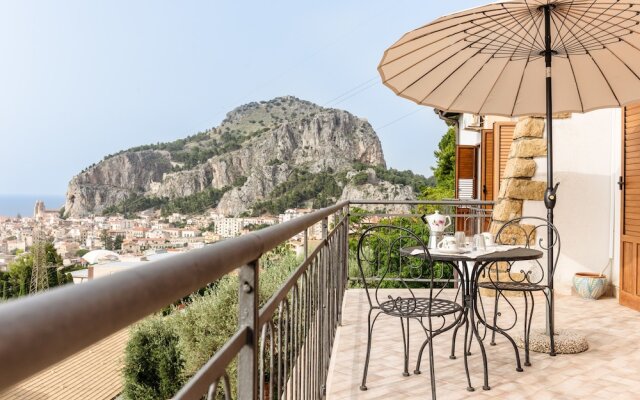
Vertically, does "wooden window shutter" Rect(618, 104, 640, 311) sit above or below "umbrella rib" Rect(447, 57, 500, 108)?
below

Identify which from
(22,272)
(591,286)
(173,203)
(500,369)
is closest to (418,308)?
(500,369)

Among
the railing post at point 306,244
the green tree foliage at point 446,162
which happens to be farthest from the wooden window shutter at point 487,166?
the green tree foliage at point 446,162

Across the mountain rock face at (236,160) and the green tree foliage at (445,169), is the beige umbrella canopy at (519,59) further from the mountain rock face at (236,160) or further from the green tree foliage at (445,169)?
the mountain rock face at (236,160)

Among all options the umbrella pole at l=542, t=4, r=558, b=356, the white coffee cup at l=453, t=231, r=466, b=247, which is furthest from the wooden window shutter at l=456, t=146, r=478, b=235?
the white coffee cup at l=453, t=231, r=466, b=247

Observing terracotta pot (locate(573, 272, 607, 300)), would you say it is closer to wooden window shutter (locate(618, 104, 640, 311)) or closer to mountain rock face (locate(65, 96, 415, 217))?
wooden window shutter (locate(618, 104, 640, 311))

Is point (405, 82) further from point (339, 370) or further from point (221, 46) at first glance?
point (221, 46)

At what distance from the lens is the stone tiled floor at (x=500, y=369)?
9.88 ft

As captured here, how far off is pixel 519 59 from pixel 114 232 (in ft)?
135

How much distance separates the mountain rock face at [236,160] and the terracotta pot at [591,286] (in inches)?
1684

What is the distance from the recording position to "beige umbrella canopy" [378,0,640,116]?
3.41m

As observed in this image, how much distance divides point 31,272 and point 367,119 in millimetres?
46605

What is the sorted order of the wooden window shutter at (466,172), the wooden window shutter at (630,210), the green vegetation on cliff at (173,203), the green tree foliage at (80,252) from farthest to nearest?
the green vegetation on cliff at (173,203) → the green tree foliage at (80,252) → the wooden window shutter at (466,172) → the wooden window shutter at (630,210)

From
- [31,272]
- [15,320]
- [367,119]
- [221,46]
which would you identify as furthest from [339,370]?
[221,46]

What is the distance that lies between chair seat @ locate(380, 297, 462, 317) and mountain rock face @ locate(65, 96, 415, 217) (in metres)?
44.7
